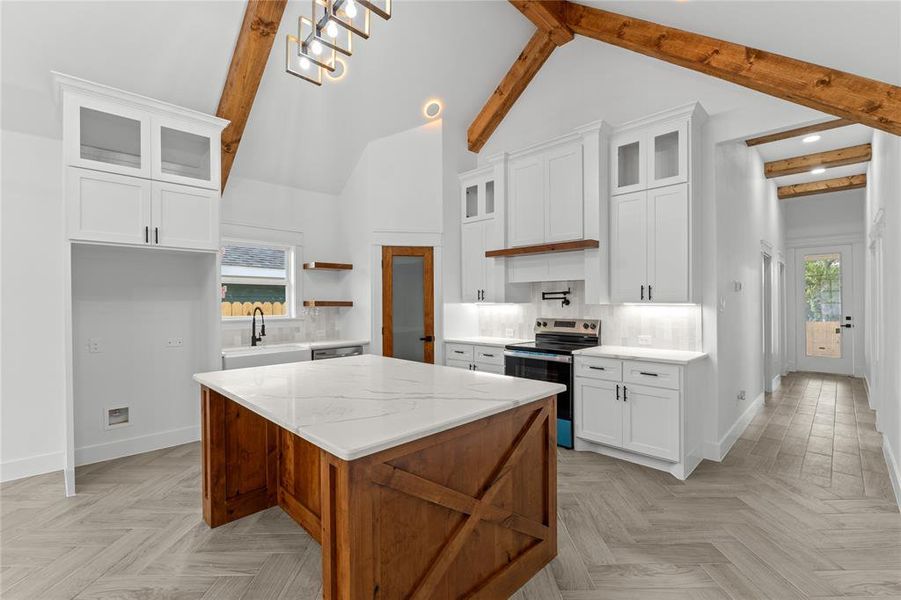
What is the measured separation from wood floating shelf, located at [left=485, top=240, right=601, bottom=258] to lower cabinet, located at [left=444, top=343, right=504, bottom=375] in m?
1.04

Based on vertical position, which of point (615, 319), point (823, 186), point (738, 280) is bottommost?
point (615, 319)

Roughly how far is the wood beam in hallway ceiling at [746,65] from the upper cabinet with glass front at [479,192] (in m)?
1.61

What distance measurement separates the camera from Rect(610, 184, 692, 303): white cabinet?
368cm

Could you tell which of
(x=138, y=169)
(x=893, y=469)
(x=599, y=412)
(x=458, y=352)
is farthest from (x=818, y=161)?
(x=138, y=169)

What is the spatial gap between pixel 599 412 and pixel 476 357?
1574 mm

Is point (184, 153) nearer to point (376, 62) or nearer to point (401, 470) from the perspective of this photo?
point (376, 62)

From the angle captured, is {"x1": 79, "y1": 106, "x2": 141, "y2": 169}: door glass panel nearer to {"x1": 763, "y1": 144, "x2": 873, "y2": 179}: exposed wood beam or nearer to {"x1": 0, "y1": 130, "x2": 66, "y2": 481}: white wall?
{"x1": 0, "y1": 130, "x2": 66, "y2": 481}: white wall

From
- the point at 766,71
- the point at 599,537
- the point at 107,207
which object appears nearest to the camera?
the point at 599,537

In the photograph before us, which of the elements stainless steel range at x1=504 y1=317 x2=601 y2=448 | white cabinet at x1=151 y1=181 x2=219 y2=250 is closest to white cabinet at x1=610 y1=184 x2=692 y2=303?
stainless steel range at x1=504 y1=317 x2=601 y2=448

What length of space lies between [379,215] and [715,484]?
13.6 feet

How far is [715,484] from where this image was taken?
3303 mm

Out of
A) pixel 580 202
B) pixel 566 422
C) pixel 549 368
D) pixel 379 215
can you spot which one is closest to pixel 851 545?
pixel 566 422

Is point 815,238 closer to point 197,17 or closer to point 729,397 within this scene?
point 729,397

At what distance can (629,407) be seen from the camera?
3689 millimetres
